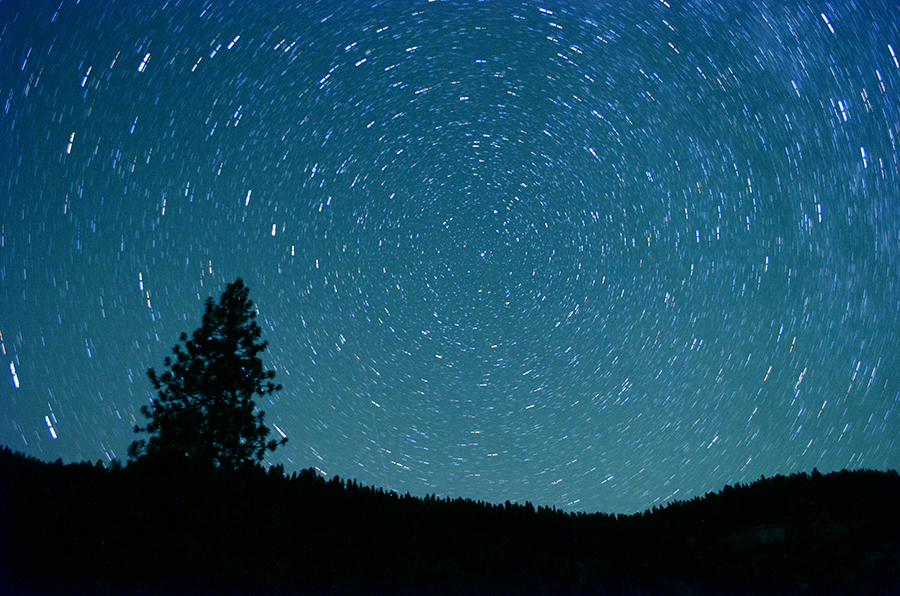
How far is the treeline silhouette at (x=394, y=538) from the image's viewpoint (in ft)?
28.7

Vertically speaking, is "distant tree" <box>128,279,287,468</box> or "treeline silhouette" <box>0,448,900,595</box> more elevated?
"distant tree" <box>128,279,287,468</box>

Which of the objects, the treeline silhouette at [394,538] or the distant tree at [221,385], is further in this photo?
the distant tree at [221,385]

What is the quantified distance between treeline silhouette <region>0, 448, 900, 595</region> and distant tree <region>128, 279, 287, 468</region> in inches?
42.9

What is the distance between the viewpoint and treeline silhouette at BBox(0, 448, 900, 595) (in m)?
8.75

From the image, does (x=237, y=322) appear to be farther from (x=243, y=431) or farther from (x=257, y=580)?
(x=257, y=580)

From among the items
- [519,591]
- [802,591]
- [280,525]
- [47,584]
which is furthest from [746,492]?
[47,584]

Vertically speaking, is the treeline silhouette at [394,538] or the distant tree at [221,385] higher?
the distant tree at [221,385]

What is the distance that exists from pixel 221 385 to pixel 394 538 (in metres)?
7.56

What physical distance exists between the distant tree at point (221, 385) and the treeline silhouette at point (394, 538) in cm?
109

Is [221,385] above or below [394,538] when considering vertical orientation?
above

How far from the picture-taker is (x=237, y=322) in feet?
51.3

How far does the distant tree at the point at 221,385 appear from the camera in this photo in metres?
13.9

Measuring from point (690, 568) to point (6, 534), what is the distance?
67.5 feet

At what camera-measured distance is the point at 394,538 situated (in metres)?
14.6
